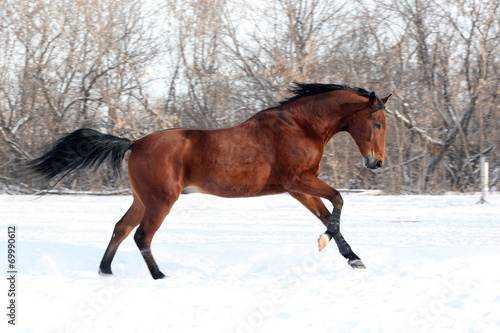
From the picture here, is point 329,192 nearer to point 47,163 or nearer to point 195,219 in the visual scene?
point 47,163

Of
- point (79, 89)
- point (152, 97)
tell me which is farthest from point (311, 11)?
point (79, 89)

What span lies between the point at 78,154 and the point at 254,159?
1.71 metres

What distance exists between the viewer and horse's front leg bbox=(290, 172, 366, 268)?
179 inches

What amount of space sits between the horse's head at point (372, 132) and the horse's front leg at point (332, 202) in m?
0.45

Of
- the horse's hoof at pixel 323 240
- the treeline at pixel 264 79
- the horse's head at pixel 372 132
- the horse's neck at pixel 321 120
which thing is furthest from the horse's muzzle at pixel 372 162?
the treeline at pixel 264 79

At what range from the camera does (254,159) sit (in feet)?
15.5

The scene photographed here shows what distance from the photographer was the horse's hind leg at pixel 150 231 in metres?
4.56

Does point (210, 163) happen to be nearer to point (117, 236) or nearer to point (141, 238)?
point (141, 238)

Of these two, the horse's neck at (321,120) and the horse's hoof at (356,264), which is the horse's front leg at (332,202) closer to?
the horse's hoof at (356,264)

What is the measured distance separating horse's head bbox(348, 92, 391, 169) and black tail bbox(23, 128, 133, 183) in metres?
2.06

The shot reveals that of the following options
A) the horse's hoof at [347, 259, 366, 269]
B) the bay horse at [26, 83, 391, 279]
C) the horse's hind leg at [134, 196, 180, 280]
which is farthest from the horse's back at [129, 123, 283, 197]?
the horse's hoof at [347, 259, 366, 269]

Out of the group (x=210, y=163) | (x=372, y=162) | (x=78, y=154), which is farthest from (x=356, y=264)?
(x=78, y=154)

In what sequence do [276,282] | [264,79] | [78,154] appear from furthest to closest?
[264,79]
[78,154]
[276,282]

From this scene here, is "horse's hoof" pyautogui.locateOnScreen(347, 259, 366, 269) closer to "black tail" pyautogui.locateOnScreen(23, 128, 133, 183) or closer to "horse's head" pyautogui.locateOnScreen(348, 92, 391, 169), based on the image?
"horse's head" pyautogui.locateOnScreen(348, 92, 391, 169)
